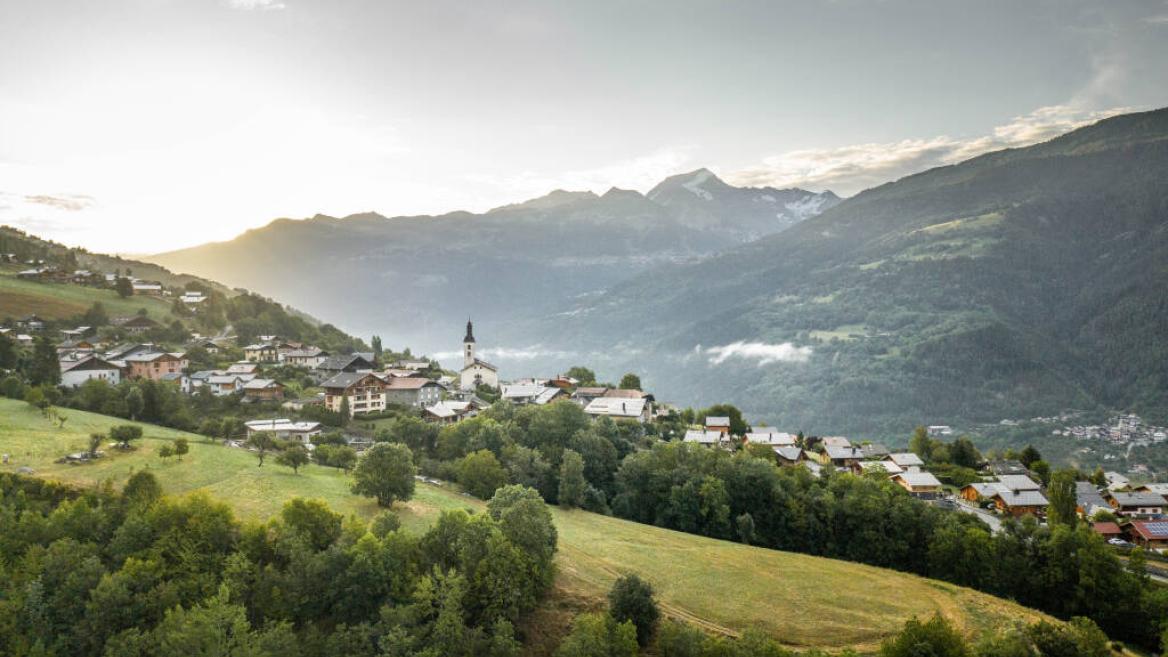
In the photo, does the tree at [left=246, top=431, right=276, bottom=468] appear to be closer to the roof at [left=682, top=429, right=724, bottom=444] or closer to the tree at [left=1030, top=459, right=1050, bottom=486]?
the roof at [left=682, top=429, right=724, bottom=444]

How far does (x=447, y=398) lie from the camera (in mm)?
94188

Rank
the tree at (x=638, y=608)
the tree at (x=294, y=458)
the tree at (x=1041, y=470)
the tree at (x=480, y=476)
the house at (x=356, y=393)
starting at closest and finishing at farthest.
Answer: the tree at (x=638, y=608), the tree at (x=294, y=458), the tree at (x=480, y=476), the house at (x=356, y=393), the tree at (x=1041, y=470)

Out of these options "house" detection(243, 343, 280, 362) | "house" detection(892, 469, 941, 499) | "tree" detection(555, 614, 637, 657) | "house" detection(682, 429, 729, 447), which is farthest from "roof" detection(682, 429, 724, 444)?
"house" detection(243, 343, 280, 362)

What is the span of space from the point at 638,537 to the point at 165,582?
32128 mm

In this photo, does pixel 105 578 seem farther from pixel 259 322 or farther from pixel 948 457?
pixel 948 457

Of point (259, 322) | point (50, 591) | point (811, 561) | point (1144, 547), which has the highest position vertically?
point (259, 322)

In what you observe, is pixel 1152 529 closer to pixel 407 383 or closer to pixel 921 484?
pixel 921 484

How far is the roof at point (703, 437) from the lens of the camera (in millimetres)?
87375

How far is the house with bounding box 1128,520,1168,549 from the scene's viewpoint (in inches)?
2781

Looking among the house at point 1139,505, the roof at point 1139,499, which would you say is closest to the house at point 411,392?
the house at point 1139,505

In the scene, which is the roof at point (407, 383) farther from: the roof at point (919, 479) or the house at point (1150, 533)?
the house at point (1150, 533)

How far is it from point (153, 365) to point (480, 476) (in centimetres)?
5562

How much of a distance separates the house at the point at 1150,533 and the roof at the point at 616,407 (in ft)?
192

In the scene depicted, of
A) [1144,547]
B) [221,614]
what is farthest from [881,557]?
[221,614]
